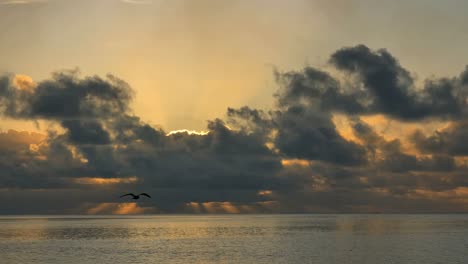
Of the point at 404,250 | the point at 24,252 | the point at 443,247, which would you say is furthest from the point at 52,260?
the point at 443,247

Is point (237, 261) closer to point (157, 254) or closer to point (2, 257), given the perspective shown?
point (157, 254)

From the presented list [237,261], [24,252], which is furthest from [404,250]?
[24,252]

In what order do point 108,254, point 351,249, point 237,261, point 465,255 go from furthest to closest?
1. point 351,249
2. point 108,254
3. point 465,255
4. point 237,261

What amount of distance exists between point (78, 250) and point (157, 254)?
917 inches

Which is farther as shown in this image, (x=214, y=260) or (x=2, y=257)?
(x=2, y=257)

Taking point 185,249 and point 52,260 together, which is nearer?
point 52,260

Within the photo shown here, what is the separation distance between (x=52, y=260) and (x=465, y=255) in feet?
244

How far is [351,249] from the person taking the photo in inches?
5027

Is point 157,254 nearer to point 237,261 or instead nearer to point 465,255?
point 237,261

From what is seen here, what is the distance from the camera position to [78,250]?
130 metres

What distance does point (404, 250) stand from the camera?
123125 millimetres

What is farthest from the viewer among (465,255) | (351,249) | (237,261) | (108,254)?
(351,249)

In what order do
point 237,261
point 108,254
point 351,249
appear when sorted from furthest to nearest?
point 351,249
point 108,254
point 237,261

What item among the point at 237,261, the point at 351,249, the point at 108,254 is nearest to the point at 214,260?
the point at 237,261
